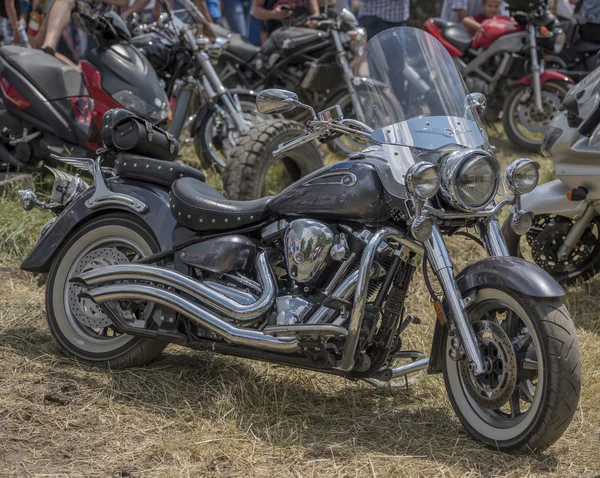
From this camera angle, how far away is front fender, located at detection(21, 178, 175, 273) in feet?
13.9

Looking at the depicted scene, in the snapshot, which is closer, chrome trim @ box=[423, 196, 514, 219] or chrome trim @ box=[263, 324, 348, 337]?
chrome trim @ box=[423, 196, 514, 219]

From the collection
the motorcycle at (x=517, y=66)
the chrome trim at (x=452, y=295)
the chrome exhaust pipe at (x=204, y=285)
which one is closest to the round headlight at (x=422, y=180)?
the chrome trim at (x=452, y=295)

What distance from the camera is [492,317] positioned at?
3443mm

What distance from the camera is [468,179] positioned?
336 cm

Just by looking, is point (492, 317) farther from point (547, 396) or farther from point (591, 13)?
point (591, 13)

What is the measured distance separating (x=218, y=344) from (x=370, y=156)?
1.03 meters

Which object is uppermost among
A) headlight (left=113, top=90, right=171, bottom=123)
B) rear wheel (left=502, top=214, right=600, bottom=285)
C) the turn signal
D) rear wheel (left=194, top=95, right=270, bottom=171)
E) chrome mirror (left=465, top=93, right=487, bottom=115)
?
chrome mirror (left=465, top=93, right=487, bottom=115)

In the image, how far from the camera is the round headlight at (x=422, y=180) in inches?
130

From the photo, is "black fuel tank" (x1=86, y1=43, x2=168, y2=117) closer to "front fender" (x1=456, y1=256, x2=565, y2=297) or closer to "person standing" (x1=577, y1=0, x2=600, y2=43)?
"front fender" (x1=456, y1=256, x2=565, y2=297)

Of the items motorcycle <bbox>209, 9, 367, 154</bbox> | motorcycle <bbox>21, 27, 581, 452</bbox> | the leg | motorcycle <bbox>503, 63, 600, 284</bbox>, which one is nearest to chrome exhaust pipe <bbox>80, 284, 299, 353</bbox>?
motorcycle <bbox>21, 27, 581, 452</bbox>

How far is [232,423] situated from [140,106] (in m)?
3.54

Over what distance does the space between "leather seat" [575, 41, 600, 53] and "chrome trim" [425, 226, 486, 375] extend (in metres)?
7.21

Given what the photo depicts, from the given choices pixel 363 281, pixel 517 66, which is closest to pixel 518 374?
pixel 363 281

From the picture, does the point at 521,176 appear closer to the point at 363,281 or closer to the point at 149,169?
the point at 363,281
